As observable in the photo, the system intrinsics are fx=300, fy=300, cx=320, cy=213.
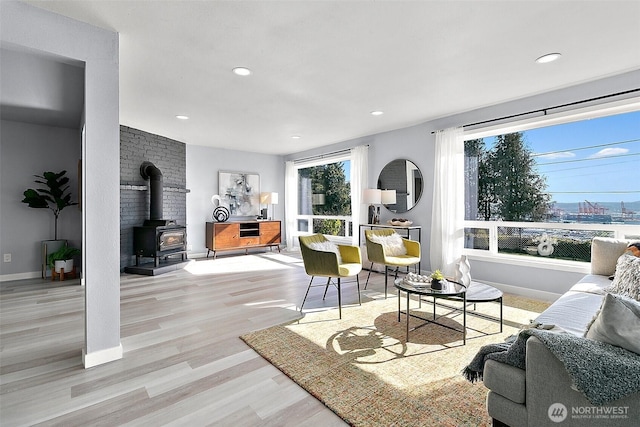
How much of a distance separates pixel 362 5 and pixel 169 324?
10.2 feet

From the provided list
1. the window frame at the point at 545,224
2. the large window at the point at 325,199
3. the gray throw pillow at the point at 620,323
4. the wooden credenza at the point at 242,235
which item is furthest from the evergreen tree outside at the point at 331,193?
the gray throw pillow at the point at 620,323

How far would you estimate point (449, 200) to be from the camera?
4.37 m

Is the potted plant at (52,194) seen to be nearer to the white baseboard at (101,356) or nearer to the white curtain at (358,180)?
the white baseboard at (101,356)

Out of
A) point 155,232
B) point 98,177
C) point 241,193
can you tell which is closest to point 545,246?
point 98,177

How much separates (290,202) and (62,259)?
4622mm

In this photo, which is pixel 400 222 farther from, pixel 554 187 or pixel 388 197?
pixel 554 187

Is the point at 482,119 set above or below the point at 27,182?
above

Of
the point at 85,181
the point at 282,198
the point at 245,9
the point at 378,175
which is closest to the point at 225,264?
the point at 282,198

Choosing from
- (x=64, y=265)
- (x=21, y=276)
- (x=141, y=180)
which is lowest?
(x=21, y=276)

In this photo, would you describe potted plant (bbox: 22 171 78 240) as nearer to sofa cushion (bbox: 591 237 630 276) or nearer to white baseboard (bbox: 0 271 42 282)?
white baseboard (bbox: 0 271 42 282)

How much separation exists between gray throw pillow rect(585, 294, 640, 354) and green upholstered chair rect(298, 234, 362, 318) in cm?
205

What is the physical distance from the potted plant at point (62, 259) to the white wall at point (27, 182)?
40 cm

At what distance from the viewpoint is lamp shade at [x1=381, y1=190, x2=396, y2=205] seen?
5.07 meters

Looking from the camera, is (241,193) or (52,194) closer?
(52,194)
